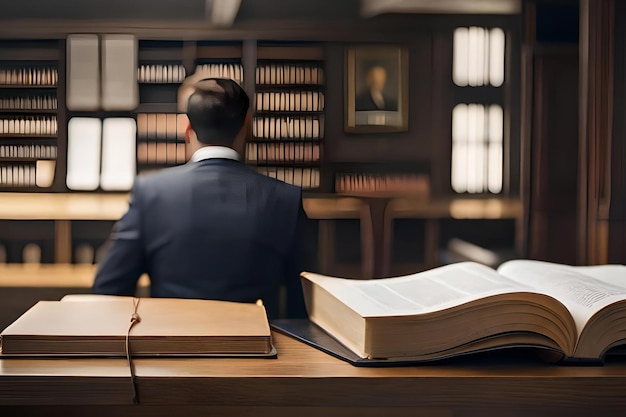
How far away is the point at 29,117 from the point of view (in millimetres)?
2457

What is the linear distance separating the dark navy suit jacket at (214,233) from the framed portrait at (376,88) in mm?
1148

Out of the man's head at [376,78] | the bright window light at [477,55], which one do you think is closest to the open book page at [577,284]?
the man's head at [376,78]

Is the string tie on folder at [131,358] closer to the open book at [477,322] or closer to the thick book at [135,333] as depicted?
the thick book at [135,333]

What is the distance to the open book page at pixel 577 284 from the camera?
79cm

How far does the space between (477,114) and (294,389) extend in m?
2.74

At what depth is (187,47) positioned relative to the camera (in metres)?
2.62

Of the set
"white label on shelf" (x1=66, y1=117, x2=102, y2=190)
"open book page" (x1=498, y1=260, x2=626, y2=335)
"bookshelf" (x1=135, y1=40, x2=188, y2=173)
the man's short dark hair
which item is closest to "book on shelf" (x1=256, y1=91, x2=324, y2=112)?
"bookshelf" (x1=135, y1=40, x2=188, y2=173)

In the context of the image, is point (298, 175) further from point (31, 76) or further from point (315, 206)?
point (31, 76)

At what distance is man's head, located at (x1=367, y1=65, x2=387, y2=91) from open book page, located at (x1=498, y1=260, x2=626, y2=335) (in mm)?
1823

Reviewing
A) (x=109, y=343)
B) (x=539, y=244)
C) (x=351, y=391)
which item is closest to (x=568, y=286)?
(x=351, y=391)

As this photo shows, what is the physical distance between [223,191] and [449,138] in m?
1.82

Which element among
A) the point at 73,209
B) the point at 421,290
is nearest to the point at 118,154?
the point at 73,209

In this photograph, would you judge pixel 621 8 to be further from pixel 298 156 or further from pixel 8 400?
pixel 8 400

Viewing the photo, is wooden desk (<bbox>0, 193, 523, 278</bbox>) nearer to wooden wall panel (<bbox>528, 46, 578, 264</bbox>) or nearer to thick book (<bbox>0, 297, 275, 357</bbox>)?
wooden wall panel (<bbox>528, 46, 578, 264</bbox>)
